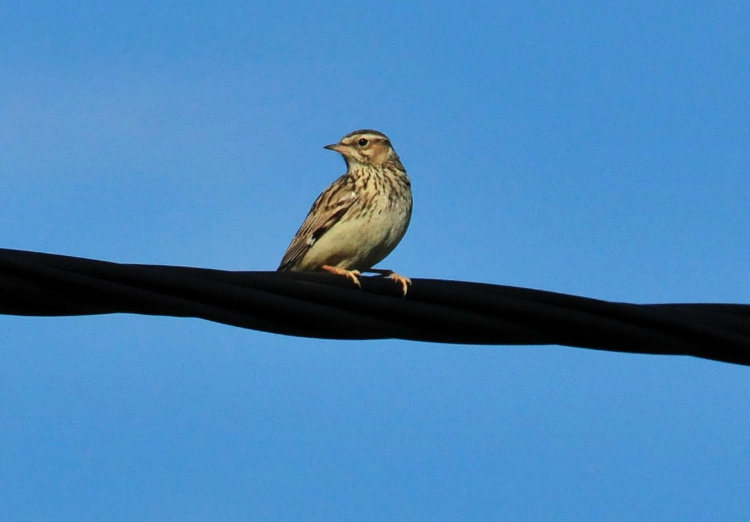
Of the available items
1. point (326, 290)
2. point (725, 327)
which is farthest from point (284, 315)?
point (725, 327)

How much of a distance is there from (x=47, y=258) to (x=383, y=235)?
20.1 feet

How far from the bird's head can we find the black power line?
6.88 meters

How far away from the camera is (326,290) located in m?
5.77

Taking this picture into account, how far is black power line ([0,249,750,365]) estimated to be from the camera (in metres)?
5.61

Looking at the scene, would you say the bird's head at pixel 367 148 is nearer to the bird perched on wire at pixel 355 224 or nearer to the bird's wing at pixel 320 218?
the bird perched on wire at pixel 355 224

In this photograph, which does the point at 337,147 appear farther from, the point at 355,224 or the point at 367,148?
the point at 355,224

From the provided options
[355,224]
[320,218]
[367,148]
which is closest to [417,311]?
[355,224]

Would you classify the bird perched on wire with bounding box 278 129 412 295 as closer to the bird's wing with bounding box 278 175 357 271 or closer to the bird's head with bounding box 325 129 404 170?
the bird's wing with bounding box 278 175 357 271

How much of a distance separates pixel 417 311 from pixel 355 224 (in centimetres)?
563

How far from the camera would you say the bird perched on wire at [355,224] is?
448 inches

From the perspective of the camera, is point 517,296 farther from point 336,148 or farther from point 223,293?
point 336,148

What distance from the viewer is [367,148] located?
13.2 meters

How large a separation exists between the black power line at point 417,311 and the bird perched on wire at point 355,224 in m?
4.87

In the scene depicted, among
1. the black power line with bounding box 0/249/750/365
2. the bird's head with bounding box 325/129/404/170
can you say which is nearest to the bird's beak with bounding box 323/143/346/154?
the bird's head with bounding box 325/129/404/170
